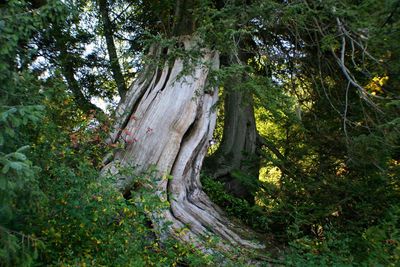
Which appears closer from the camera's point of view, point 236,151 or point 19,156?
point 19,156

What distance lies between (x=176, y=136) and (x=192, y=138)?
408 mm

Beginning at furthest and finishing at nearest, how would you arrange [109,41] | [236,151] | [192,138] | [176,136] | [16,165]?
1. [236,151]
2. [109,41]
3. [192,138]
4. [176,136]
5. [16,165]

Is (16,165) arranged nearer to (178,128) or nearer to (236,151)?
(178,128)

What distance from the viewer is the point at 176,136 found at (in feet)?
21.9

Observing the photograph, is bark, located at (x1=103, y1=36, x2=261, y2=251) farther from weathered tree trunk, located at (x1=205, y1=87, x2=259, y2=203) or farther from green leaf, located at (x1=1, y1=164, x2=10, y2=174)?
green leaf, located at (x1=1, y1=164, x2=10, y2=174)

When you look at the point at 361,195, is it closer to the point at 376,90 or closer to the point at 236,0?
the point at 376,90

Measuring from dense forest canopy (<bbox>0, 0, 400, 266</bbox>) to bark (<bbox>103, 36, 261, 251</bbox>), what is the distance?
1.1 inches

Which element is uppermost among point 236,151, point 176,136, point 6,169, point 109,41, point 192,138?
point 109,41

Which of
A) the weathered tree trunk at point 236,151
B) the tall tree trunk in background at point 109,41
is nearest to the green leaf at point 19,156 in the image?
the weathered tree trunk at point 236,151

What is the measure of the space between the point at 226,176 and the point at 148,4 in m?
3.90

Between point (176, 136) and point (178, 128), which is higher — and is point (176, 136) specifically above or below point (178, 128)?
below

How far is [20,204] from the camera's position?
3305 mm

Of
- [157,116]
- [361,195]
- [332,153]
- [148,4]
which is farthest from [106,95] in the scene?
[361,195]

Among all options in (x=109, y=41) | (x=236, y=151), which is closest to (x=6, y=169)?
(x=109, y=41)
